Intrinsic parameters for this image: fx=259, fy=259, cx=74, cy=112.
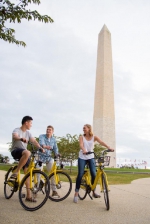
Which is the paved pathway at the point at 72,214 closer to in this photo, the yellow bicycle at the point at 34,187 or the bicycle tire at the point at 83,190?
the yellow bicycle at the point at 34,187

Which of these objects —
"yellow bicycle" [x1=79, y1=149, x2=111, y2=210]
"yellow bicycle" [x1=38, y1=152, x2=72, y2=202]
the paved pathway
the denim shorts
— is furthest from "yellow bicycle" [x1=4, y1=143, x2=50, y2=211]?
"yellow bicycle" [x1=79, y1=149, x2=111, y2=210]

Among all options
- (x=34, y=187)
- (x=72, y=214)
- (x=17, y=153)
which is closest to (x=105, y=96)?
(x=17, y=153)

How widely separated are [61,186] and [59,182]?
105 mm

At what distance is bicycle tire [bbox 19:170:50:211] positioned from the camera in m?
4.37

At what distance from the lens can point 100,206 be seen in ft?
16.8

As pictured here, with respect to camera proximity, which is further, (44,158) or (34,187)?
(44,158)

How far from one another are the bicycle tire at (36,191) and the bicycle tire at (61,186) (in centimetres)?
67

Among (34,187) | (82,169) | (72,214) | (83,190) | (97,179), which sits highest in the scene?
(82,169)

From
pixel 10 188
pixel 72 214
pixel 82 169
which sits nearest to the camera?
pixel 72 214

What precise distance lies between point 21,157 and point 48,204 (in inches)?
42.6

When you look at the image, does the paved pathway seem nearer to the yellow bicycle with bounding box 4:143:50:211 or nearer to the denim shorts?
the yellow bicycle with bounding box 4:143:50:211

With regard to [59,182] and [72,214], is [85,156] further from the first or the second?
[72,214]

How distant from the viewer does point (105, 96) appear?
38.4 m

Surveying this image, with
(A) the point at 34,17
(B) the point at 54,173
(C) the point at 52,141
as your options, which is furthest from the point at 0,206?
(A) the point at 34,17
